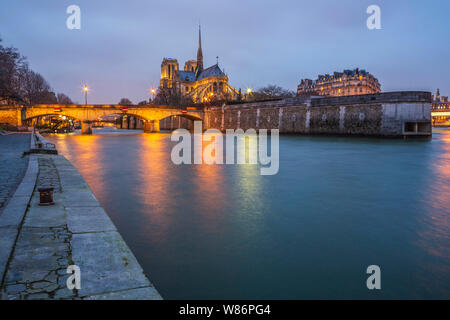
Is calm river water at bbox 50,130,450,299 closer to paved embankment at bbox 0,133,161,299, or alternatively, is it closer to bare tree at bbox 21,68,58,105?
paved embankment at bbox 0,133,161,299

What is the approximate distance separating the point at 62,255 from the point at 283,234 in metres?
3.24

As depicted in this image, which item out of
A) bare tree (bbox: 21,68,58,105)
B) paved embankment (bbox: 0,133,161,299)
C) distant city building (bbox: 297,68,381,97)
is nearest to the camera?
paved embankment (bbox: 0,133,161,299)

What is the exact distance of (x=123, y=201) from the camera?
22.3ft

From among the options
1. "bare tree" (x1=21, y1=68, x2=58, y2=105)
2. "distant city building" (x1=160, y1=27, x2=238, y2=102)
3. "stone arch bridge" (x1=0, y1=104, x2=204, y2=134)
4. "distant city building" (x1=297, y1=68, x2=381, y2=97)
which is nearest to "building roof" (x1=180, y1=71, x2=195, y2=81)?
"distant city building" (x1=160, y1=27, x2=238, y2=102)

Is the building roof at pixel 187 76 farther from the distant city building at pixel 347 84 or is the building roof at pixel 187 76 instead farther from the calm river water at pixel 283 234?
the calm river water at pixel 283 234

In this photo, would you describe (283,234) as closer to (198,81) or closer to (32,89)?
(32,89)

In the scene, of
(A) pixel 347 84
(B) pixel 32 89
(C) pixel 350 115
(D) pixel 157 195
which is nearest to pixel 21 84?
(B) pixel 32 89

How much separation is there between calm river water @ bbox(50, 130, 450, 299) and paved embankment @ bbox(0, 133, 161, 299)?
577 millimetres

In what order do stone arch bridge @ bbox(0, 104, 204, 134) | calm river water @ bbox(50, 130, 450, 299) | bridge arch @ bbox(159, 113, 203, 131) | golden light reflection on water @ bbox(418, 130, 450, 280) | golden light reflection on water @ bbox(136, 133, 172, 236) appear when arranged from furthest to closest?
bridge arch @ bbox(159, 113, 203, 131) < stone arch bridge @ bbox(0, 104, 204, 134) < golden light reflection on water @ bbox(136, 133, 172, 236) < golden light reflection on water @ bbox(418, 130, 450, 280) < calm river water @ bbox(50, 130, 450, 299)

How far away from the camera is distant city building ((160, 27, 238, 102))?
95200 millimetres

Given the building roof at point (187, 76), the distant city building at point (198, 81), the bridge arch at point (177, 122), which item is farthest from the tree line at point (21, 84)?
→ the building roof at point (187, 76)

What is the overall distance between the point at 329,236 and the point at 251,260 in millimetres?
1571
